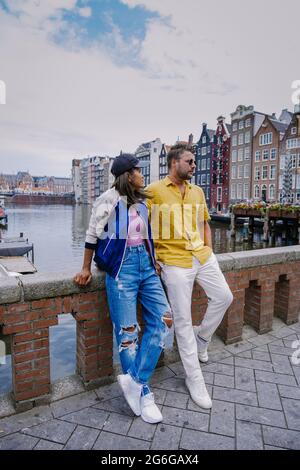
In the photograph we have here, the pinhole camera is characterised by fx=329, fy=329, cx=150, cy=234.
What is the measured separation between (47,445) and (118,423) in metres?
0.50

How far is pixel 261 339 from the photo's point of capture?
3.82 m

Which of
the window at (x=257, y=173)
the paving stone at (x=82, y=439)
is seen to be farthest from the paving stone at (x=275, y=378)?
the window at (x=257, y=173)

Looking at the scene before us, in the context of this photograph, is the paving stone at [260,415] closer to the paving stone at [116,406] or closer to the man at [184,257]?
the man at [184,257]

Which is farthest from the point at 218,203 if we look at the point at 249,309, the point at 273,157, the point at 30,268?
the point at 249,309

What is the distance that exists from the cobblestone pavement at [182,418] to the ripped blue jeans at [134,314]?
319 mm

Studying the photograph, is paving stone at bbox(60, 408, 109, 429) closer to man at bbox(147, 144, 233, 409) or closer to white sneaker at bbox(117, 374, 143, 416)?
white sneaker at bbox(117, 374, 143, 416)

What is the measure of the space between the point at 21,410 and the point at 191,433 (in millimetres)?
1288

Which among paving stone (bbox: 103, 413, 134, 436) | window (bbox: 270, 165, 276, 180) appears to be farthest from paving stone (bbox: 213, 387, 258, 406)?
window (bbox: 270, 165, 276, 180)

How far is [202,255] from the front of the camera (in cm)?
293

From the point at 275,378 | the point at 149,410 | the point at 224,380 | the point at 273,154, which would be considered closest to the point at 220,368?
the point at 224,380

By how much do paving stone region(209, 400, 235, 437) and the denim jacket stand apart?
129 centimetres

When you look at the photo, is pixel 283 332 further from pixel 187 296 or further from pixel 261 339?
pixel 187 296

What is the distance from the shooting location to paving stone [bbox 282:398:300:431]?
2.41m

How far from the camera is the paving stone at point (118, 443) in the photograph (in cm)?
216
